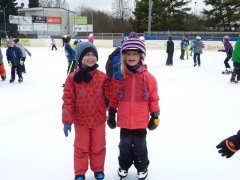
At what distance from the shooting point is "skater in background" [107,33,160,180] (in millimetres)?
→ 2451

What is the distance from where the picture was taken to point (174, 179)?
2781 millimetres

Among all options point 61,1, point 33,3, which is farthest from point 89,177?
point 61,1

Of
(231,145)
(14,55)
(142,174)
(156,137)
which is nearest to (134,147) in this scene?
(142,174)

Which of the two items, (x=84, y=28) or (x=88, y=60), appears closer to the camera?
(x=88, y=60)

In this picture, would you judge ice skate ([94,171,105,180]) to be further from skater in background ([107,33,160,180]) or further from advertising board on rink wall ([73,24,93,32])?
advertising board on rink wall ([73,24,93,32])

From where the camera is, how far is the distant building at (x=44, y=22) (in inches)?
1484

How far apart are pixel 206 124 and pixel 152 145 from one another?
1242mm

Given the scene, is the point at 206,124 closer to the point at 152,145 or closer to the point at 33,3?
the point at 152,145

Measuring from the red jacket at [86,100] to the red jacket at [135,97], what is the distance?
11 centimetres

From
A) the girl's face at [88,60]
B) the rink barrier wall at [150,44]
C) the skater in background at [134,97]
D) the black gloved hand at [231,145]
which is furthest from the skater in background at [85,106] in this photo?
the rink barrier wall at [150,44]

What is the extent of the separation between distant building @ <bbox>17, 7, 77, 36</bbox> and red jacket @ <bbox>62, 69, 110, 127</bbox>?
120 feet

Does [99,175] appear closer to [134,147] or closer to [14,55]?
[134,147]

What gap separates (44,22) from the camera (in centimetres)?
3966

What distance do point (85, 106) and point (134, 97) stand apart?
16.3 inches
